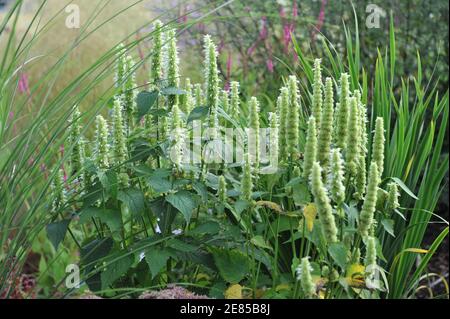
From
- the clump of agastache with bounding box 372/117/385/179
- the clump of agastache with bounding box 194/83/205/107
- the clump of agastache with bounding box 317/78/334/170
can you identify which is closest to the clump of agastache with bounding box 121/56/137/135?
the clump of agastache with bounding box 194/83/205/107

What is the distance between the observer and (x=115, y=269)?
2.19 m

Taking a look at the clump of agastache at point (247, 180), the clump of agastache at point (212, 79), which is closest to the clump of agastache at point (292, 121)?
the clump of agastache at point (247, 180)

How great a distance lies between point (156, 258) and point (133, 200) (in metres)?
0.18

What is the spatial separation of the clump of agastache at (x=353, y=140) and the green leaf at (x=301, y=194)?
129 millimetres

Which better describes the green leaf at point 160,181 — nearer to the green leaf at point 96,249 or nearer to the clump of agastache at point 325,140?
the green leaf at point 96,249

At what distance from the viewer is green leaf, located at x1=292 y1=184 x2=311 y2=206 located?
2.03m

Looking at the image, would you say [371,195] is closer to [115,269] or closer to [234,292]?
[234,292]

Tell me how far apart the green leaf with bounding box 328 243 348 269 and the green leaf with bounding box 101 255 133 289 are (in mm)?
594

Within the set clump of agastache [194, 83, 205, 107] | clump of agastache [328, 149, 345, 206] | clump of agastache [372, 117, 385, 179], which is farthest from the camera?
clump of agastache [194, 83, 205, 107]

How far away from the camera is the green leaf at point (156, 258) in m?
2.10

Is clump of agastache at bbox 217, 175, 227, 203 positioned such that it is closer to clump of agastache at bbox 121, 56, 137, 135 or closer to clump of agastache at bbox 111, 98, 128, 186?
clump of agastache at bbox 111, 98, 128, 186

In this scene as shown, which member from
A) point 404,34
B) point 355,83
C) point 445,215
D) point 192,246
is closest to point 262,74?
point 404,34
